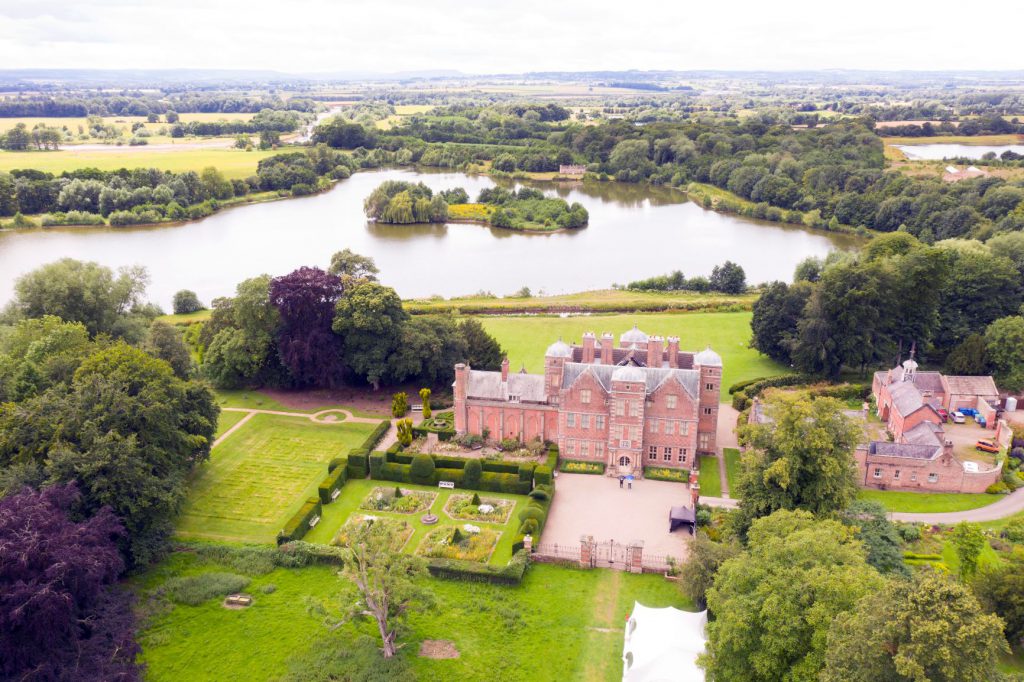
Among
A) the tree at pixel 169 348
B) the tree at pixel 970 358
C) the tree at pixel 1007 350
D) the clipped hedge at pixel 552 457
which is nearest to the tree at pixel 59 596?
the tree at pixel 169 348

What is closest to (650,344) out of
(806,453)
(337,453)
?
(806,453)

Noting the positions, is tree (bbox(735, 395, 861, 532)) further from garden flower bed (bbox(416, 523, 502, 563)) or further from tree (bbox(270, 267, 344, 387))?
tree (bbox(270, 267, 344, 387))

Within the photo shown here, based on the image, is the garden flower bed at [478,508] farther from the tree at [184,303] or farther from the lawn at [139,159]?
the lawn at [139,159]

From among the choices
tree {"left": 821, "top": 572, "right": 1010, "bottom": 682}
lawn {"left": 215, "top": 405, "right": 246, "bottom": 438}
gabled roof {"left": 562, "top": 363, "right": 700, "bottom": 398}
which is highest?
tree {"left": 821, "top": 572, "right": 1010, "bottom": 682}

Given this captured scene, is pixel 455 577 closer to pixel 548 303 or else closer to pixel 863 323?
pixel 863 323

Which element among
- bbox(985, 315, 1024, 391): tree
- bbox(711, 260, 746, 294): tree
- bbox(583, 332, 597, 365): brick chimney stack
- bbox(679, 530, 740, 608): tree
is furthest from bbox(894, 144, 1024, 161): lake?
bbox(679, 530, 740, 608): tree

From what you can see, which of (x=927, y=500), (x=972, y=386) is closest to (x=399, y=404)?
(x=927, y=500)
